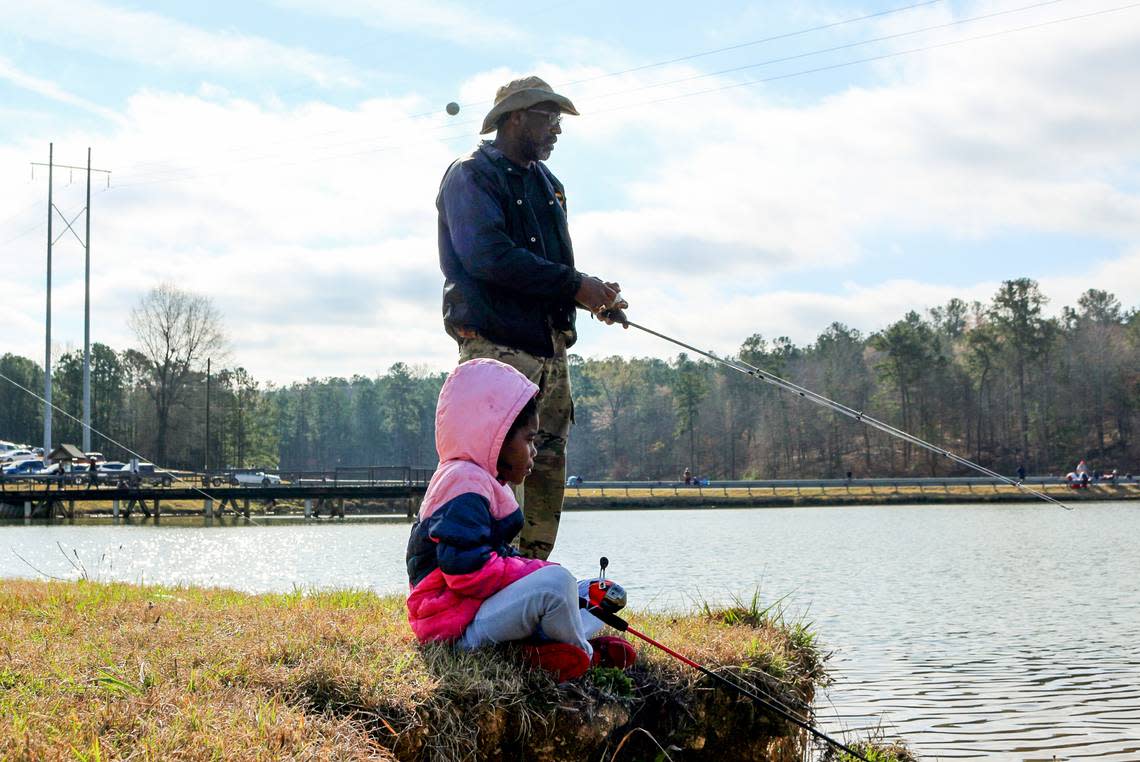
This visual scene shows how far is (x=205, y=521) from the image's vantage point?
47781 millimetres

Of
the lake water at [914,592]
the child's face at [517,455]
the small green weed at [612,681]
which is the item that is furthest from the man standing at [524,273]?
the lake water at [914,592]

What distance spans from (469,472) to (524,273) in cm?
127

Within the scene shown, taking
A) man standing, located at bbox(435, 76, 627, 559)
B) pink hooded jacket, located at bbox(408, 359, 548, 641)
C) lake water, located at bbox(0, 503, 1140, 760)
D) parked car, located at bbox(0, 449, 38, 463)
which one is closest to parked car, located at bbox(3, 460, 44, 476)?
parked car, located at bbox(0, 449, 38, 463)

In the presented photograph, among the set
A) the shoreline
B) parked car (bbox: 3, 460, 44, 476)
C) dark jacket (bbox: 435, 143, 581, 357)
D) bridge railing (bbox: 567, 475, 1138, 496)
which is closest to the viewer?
dark jacket (bbox: 435, 143, 581, 357)

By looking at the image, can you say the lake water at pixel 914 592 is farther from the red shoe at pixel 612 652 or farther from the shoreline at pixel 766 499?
the shoreline at pixel 766 499

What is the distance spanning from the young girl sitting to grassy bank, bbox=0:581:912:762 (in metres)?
0.11

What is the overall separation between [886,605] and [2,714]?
1054 cm

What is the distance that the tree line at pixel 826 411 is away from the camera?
78312 mm

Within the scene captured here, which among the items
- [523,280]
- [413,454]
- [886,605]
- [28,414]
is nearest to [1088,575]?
[886,605]

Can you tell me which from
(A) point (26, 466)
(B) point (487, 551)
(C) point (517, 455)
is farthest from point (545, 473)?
(A) point (26, 466)

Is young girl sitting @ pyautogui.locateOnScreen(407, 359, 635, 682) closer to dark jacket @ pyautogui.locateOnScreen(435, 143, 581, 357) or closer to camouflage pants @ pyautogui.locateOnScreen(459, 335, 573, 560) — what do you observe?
dark jacket @ pyautogui.locateOnScreen(435, 143, 581, 357)

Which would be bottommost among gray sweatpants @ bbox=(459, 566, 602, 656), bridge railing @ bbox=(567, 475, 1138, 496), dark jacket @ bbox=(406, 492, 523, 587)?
bridge railing @ bbox=(567, 475, 1138, 496)

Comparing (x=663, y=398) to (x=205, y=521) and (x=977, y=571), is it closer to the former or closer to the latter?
(x=205, y=521)

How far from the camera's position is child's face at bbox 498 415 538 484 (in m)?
4.02
